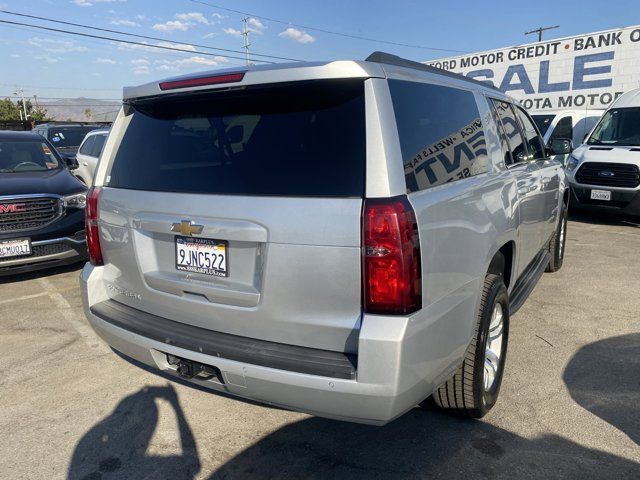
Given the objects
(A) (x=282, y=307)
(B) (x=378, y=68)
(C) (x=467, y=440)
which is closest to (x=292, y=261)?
(A) (x=282, y=307)

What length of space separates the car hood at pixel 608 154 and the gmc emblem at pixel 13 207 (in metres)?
8.77

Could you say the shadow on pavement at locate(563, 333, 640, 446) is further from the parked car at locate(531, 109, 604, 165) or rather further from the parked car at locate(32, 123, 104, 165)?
the parked car at locate(32, 123, 104, 165)

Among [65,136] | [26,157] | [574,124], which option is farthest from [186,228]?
[65,136]

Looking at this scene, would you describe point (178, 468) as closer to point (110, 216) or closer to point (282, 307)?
point (282, 307)

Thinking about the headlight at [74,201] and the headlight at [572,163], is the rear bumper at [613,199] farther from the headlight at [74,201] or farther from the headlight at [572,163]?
the headlight at [74,201]

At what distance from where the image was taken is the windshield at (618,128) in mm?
9188

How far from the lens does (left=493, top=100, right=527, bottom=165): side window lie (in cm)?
375

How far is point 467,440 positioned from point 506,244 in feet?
4.21

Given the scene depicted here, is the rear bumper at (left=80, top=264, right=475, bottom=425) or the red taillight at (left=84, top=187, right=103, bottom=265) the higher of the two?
the red taillight at (left=84, top=187, right=103, bottom=265)

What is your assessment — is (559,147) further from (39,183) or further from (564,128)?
(564,128)

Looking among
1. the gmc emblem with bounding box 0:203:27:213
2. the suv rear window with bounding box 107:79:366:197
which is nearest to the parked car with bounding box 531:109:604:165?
the gmc emblem with bounding box 0:203:27:213

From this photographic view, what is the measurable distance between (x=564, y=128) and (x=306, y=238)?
1219cm

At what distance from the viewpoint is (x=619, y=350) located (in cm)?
381

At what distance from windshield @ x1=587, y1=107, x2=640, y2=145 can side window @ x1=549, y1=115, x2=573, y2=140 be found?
2.40 meters
